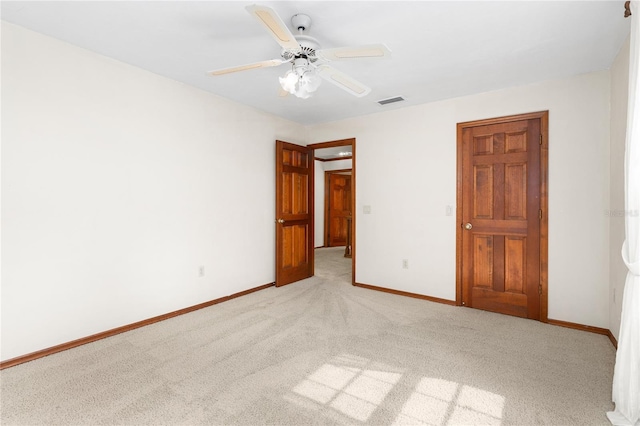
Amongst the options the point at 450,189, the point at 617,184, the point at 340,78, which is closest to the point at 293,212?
the point at 450,189

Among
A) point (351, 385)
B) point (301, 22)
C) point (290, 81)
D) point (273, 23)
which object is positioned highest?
point (301, 22)

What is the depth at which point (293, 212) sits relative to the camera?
15.6 ft

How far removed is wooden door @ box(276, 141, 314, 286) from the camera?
4484mm

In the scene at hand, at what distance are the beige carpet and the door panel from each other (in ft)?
1.08

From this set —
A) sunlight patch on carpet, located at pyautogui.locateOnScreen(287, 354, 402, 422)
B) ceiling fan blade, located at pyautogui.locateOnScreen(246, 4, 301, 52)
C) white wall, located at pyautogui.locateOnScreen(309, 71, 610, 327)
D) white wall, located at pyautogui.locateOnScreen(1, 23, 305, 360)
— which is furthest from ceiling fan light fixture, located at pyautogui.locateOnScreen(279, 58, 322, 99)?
white wall, located at pyautogui.locateOnScreen(309, 71, 610, 327)

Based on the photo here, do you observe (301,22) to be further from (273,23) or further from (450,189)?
(450,189)

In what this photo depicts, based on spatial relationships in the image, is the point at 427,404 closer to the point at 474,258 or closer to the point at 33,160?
the point at 474,258

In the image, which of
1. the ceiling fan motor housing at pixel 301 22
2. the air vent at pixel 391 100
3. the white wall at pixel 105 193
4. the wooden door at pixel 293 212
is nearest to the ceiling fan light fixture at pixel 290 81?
the ceiling fan motor housing at pixel 301 22

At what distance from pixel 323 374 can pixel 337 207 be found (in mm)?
7047

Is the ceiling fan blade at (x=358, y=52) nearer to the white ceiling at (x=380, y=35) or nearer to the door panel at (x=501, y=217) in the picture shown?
the white ceiling at (x=380, y=35)

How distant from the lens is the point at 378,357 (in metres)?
2.45

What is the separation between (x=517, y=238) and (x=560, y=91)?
60.3 inches

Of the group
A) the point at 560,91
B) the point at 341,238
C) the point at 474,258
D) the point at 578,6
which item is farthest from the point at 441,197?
Result: the point at 341,238

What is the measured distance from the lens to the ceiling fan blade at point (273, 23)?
4.99 feet
